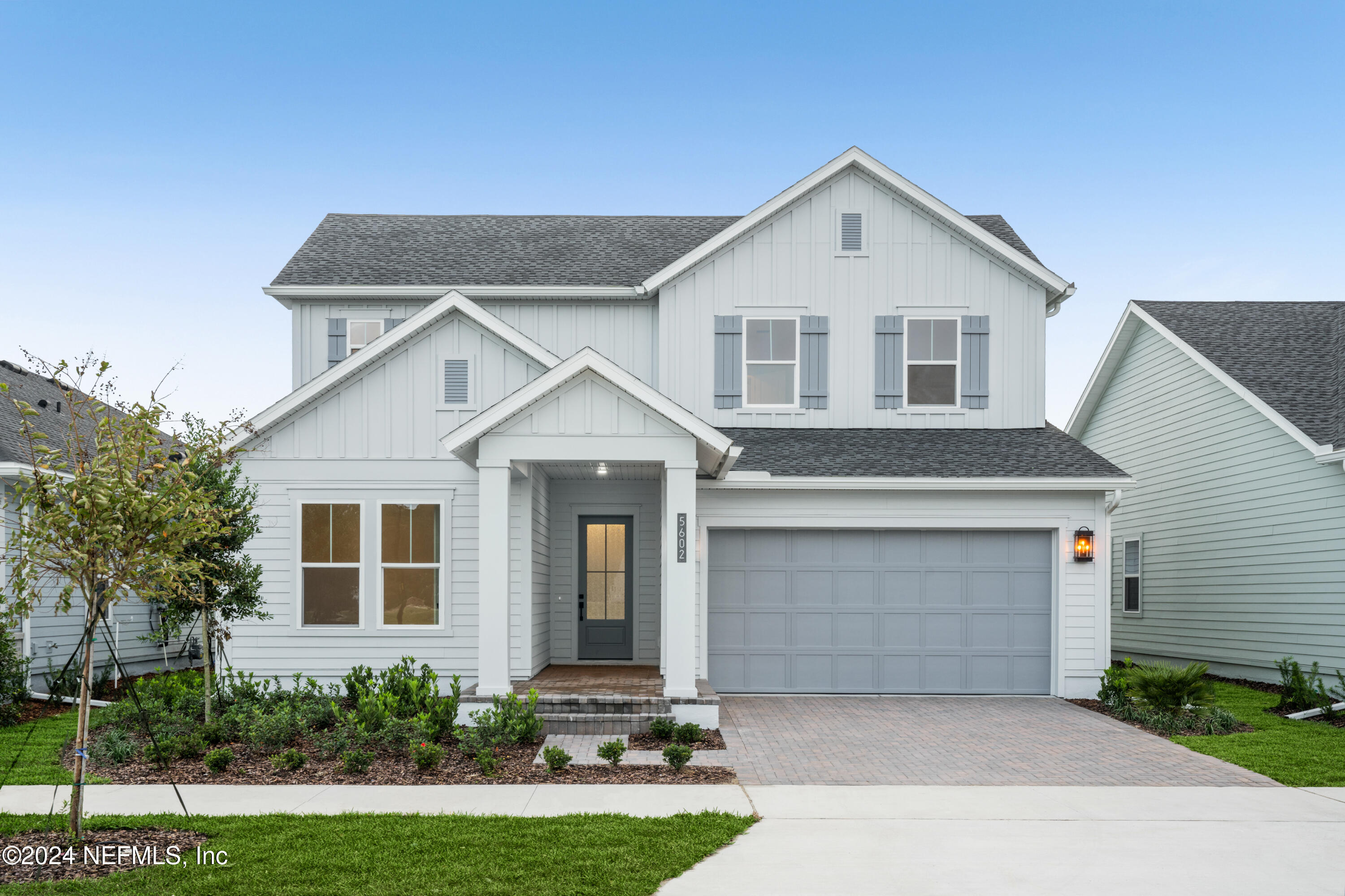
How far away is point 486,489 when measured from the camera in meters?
10.1

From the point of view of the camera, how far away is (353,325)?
1482cm

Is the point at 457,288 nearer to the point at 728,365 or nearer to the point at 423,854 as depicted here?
the point at 728,365

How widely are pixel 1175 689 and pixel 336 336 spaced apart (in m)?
12.7

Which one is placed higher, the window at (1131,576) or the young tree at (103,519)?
the young tree at (103,519)

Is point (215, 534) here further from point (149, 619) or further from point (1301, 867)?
point (149, 619)

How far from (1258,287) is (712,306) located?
37408 millimetres

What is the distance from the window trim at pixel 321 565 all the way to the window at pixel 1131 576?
45.8 feet

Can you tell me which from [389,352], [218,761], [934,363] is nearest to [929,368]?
[934,363]

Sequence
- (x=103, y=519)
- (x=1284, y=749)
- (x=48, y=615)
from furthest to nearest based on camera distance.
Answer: (x=48, y=615), (x=1284, y=749), (x=103, y=519)

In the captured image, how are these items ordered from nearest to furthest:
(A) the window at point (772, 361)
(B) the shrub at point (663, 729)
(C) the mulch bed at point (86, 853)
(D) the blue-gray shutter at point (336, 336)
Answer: (C) the mulch bed at point (86, 853) < (B) the shrub at point (663, 729) < (A) the window at point (772, 361) < (D) the blue-gray shutter at point (336, 336)

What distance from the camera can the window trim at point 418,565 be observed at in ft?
39.3

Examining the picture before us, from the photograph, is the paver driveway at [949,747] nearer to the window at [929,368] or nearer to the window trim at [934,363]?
the window trim at [934,363]

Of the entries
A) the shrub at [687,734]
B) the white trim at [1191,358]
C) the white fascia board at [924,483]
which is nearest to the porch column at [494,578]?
the shrub at [687,734]

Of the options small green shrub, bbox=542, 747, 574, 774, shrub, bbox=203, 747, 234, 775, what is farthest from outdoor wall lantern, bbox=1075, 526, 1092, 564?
shrub, bbox=203, 747, 234, 775
